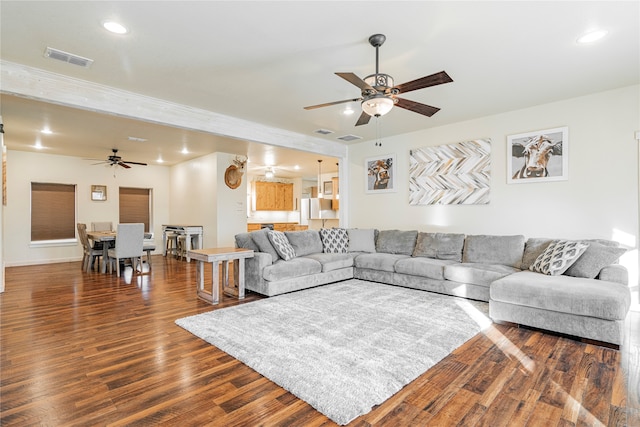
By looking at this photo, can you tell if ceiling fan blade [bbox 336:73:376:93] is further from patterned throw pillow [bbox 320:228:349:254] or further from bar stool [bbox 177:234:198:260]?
bar stool [bbox 177:234:198:260]

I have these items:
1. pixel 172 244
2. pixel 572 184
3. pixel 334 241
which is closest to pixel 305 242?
pixel 334 241

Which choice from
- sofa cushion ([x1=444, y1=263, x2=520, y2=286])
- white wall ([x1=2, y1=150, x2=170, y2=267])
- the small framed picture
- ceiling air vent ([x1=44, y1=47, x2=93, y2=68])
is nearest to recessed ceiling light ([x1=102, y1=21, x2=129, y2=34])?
ceiling air vent ([x1=44, y1=47, x2=93, y2=68])

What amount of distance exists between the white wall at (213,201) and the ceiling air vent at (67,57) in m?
4.25

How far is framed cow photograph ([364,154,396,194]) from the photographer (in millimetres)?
6273

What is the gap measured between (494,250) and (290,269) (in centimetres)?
283

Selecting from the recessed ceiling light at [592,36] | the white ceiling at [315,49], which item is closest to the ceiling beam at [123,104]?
the white ceiling at [315,49]

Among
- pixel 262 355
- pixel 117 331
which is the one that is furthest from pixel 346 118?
pixel 117 331

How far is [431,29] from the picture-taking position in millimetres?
2686

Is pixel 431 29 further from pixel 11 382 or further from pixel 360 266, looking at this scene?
pixel 11 382

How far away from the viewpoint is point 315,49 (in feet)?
9.88

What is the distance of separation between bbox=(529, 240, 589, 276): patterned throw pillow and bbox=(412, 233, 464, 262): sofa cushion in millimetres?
1167

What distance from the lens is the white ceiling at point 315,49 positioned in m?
2.44

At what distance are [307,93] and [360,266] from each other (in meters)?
2.85

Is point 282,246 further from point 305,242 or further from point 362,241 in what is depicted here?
point 362,241
